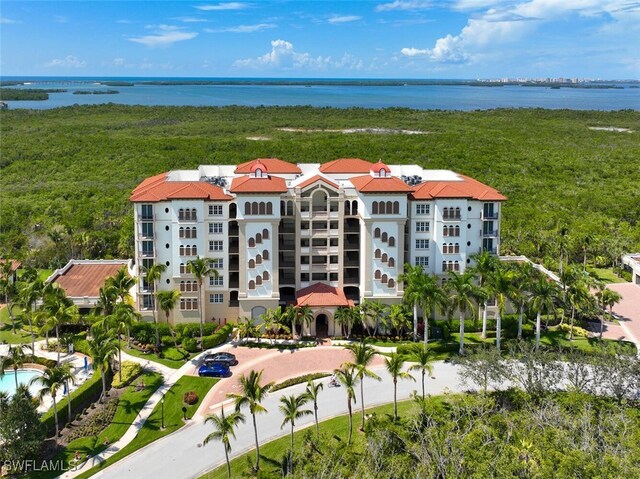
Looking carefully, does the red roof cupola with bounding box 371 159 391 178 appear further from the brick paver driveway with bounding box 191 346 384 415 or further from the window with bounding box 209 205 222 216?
the brick paver driveway with bounding box 191 346 384 415

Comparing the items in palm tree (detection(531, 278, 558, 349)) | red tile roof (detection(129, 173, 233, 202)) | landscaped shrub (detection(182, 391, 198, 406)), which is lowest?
landscaped shrub (detection(182, 391, 198, 406))

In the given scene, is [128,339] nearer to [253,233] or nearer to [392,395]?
[253,233]

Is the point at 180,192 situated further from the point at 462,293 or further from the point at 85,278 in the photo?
the point at 462,293

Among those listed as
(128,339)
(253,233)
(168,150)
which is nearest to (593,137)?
(168,150)

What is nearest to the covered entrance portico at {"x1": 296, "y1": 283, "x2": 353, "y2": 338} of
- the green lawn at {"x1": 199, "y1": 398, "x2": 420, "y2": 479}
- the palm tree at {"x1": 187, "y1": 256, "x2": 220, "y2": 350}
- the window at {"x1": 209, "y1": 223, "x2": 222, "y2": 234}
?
the palm tree at {"x1": 187, "y1": 256, "x2": 220, "y2": 350}

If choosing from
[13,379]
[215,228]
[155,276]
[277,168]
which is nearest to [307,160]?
[277,168]

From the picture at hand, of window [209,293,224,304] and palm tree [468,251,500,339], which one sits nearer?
palm tree [468,251,500,339]

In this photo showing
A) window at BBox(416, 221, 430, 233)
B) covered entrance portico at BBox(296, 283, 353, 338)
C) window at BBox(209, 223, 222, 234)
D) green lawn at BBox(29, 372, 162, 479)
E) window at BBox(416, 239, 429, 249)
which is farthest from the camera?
window at BBox(416, 239, 429, 249)
